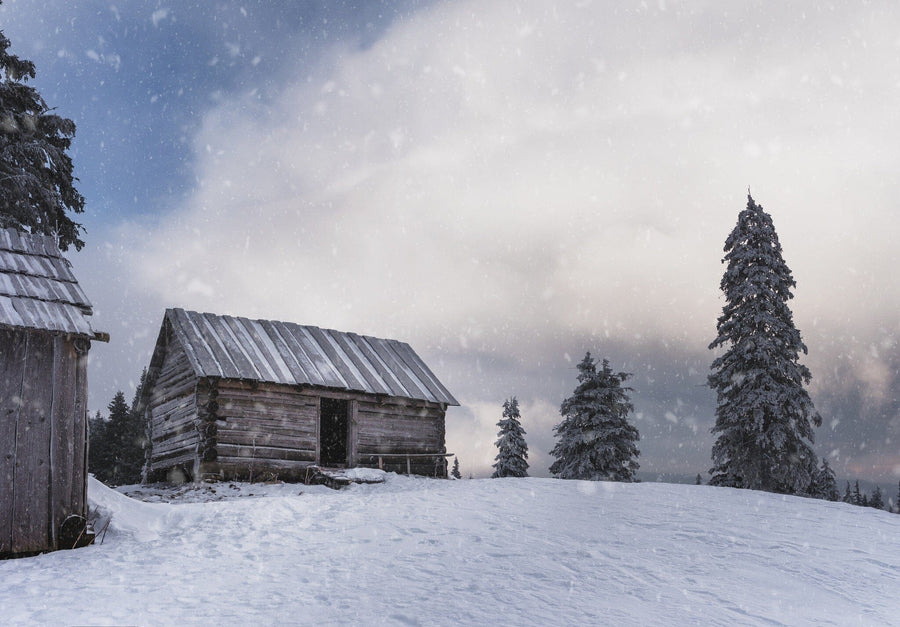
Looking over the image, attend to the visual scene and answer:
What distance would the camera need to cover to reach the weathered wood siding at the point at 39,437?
10367mm

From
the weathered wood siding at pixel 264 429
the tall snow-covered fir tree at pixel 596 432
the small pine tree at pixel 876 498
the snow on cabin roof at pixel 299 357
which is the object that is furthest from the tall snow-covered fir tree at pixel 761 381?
the small pine tree at pixel 876 498

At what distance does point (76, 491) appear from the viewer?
11.0 meters

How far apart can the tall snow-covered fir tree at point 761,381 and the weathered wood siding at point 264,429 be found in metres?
14.7

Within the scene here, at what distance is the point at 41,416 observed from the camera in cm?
1086

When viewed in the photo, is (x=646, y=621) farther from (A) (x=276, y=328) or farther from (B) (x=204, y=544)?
(A) (x=276, y=328)

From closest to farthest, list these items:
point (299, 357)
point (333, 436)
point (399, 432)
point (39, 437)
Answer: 1. point (39, 437)
2. point (299, 357)
3. point (399, 432)
4. point (333, 436)

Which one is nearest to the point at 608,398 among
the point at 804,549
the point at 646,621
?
the point at 804,549

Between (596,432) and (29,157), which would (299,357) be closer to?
(29,157)

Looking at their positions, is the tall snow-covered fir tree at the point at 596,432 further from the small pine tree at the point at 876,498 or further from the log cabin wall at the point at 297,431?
the small pine tree at the point at 876,498

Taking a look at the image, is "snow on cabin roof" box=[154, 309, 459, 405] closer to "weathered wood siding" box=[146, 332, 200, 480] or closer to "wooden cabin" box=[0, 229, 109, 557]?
"weathered wood siding" box=[146, 332, 200, 480]

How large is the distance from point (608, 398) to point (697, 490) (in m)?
15.6

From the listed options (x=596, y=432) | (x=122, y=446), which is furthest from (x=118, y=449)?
(x=596, y=432)

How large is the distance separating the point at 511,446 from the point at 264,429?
2065 cm

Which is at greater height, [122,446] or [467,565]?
[467,565]
